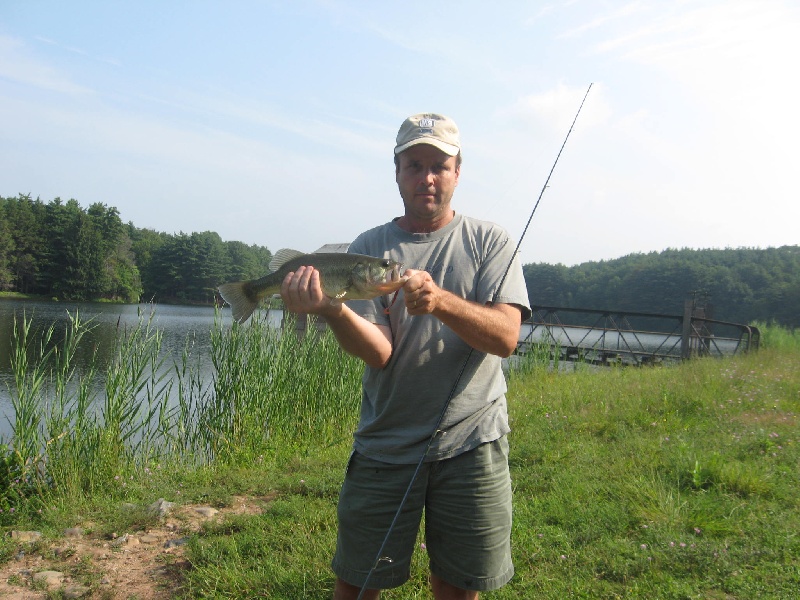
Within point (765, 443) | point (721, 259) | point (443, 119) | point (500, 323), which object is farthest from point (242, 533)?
point (721, 259)

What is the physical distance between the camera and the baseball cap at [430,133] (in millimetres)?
2334

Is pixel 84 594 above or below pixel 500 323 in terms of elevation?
below

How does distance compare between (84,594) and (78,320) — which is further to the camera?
(78,320)

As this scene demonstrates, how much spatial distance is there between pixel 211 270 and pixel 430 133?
33.0 meters

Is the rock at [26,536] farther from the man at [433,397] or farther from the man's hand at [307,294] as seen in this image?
the man's hand at [307,294]

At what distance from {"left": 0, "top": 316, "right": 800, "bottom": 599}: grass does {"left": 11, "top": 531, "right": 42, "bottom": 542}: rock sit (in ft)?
0.24

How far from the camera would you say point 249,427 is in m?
7.32

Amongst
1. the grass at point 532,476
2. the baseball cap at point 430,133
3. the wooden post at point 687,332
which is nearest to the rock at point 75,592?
the grass at point 532,476

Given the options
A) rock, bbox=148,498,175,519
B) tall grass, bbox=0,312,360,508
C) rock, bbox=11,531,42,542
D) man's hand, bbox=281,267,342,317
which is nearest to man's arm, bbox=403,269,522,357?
man's hand, bbox=281,267,342,317

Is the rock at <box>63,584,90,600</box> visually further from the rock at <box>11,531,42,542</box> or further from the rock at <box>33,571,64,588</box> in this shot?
the rock at <box>11,531,42,542</box>

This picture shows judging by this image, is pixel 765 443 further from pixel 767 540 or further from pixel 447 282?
pixel 447 282

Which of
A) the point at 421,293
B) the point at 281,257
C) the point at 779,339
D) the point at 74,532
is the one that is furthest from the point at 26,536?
the point at 779,339

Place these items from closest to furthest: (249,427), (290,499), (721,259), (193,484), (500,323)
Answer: (500,323)
(290,499)
(193,484)
(249,427)
(721,259)

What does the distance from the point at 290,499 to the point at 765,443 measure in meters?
4.55
